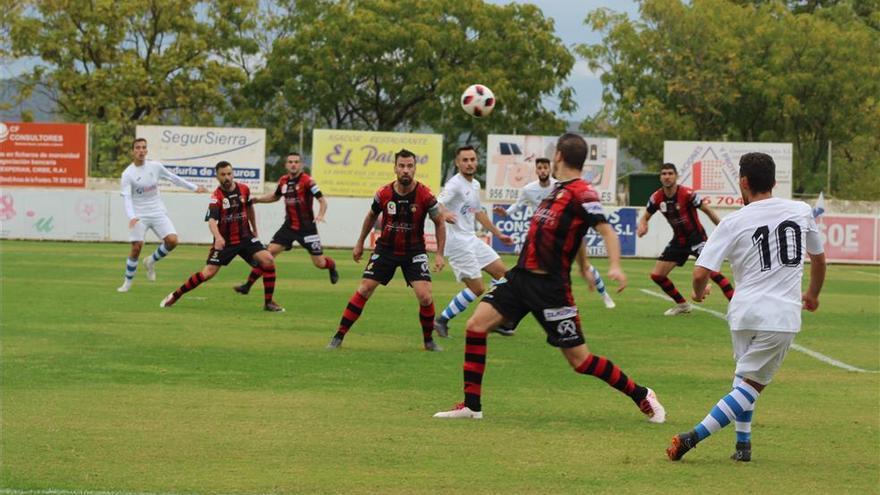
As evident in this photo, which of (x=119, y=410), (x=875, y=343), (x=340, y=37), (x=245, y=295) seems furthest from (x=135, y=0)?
(x=119, y=410)

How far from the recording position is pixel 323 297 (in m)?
21.9

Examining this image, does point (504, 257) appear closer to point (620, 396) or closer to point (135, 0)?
point (620, 396)

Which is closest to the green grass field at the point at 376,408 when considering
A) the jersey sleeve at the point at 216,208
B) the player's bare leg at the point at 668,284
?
the player's bare leg at the point at 668,284

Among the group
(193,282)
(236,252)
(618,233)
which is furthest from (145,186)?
(618,233)

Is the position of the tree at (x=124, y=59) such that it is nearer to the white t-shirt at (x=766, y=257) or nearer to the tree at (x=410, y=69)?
the tree at (x=410, y=69)

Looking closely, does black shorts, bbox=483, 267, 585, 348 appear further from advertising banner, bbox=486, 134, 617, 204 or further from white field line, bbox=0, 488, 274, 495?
advertising banner, bbox=486, 134, 617, 204

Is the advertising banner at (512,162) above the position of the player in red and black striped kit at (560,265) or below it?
above

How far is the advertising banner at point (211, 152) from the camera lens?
46531 mm

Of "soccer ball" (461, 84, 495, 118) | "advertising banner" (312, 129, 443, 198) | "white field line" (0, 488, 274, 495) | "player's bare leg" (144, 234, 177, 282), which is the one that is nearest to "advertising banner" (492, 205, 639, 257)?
"advertising banner" (312, 129, 443, 198)

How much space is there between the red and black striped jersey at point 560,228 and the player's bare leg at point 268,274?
30.4 feet

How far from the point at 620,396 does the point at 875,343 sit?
6452 millimetres

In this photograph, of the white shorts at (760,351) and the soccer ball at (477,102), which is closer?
the white shorts at (760,351)

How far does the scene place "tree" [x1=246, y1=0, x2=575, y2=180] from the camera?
2549 inches

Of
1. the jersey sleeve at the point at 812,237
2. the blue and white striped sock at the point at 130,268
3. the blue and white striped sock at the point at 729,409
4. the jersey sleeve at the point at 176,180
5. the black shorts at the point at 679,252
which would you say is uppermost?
the jersey sleeve at the point at 176,180
